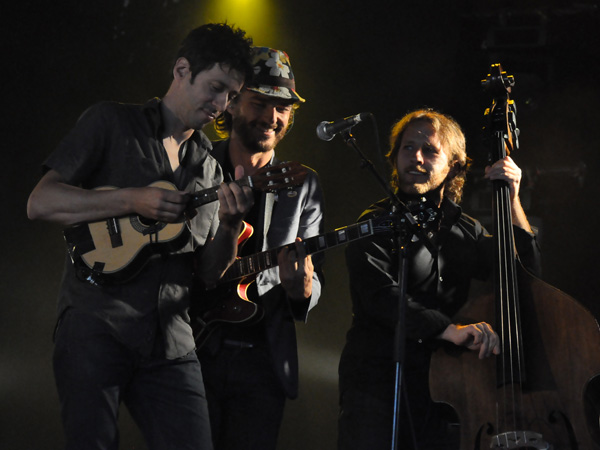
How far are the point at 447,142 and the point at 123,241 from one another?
1828 mm

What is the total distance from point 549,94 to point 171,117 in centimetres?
314

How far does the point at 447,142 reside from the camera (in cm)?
352

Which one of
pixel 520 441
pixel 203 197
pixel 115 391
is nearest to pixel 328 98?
pixel 203 197

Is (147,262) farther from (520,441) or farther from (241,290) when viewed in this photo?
(520,441)

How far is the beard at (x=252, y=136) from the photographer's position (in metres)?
3.30

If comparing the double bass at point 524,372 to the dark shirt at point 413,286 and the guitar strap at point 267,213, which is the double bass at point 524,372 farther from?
the guitar strap at point 267,213

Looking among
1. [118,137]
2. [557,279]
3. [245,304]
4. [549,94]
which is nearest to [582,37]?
[549,94]

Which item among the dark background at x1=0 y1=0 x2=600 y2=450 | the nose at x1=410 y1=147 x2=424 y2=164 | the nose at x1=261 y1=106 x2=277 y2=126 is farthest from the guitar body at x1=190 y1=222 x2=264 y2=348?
the dark background at x1=0 y1=0 x2=600 y2=450

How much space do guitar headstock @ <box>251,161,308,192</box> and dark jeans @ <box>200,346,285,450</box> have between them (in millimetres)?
756

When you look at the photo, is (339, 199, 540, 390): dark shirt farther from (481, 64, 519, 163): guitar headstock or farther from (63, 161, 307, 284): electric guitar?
(63, 161, 307, 284): electric guitar

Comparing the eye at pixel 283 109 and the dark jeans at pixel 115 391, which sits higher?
the eye at pixel 283 109

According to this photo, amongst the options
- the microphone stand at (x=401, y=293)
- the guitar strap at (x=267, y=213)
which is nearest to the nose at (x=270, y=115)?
the guitar strap at (x=267, y=213)

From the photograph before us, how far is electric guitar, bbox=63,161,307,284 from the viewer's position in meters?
2.31

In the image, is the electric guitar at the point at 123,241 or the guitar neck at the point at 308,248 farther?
the guitar neck at the point at 308,248
